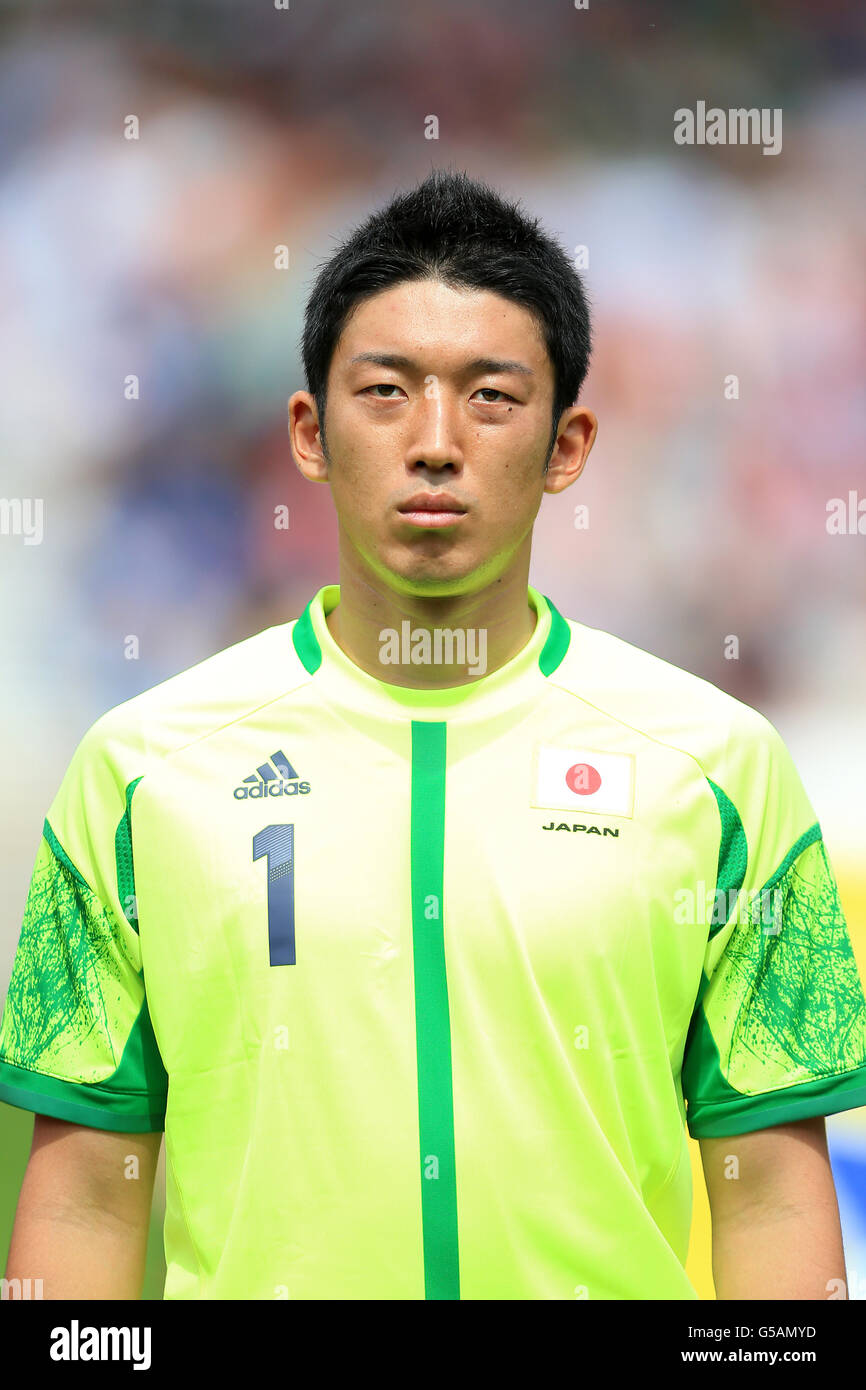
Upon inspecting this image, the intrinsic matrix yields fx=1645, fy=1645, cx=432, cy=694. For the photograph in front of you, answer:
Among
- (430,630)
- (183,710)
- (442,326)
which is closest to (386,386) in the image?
(442,326)

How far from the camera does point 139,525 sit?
3.36 m

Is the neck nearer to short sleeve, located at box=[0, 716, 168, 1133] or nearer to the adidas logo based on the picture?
the adidas logo

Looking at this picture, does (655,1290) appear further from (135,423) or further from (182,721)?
(135,423)

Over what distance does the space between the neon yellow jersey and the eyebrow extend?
338 millimetres

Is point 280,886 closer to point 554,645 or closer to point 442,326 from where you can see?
point 554,645

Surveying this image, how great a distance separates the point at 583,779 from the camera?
1949 millimetres

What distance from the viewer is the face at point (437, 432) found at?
6.15 feet

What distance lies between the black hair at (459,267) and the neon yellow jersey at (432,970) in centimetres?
35

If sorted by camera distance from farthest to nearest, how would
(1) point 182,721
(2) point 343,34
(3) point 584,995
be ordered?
1. (2) point 343,34
2. (1) point 182,721
3. (3) point 584,995

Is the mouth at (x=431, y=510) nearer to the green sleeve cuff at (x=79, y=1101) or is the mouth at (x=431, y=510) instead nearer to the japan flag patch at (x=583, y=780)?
the japan flag patch at (x=583, y=780)

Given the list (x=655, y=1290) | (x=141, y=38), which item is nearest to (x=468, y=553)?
(x=655, y=1290)

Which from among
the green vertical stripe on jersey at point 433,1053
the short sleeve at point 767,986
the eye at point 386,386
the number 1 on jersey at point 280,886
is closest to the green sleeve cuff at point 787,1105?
the short sleeve at point 767,986

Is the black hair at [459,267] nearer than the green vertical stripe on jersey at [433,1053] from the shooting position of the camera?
No
